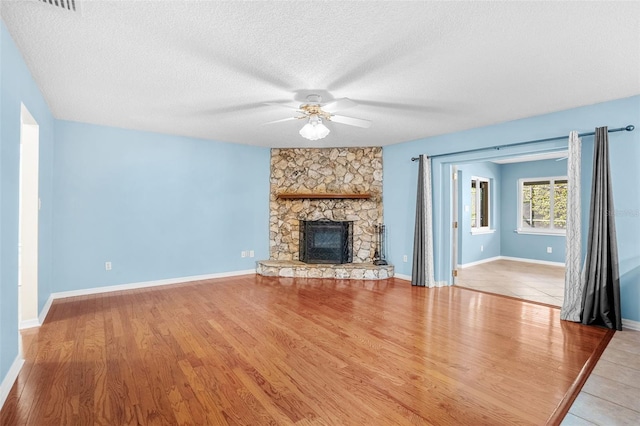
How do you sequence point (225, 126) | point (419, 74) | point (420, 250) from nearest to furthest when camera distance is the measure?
point (419, 74), point (225, 126), point (420, 250)

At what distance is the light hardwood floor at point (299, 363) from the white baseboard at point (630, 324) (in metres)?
0.42

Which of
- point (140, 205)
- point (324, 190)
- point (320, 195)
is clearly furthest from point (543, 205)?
point (140, 205)

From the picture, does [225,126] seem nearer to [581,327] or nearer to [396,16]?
[396,16]

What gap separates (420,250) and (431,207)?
72 centimetres

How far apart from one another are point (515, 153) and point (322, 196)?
3.05 meters

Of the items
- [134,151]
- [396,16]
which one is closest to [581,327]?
[396,16]

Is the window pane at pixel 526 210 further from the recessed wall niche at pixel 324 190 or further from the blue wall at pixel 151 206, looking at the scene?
the blue wall at pixel 151 206

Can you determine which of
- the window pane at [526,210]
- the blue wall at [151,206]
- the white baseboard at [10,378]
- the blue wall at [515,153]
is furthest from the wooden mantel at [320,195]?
the window pane at [526,210]

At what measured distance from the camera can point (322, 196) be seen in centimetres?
580

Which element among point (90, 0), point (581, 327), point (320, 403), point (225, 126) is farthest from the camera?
point (225, 126)

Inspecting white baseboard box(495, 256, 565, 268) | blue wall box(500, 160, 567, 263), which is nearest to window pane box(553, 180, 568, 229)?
blue wall box(500, 160, 567, 263)

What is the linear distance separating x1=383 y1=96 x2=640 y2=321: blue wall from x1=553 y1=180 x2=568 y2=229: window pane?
3732 mm

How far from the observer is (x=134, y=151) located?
15.4 ft

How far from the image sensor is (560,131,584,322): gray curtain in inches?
138
